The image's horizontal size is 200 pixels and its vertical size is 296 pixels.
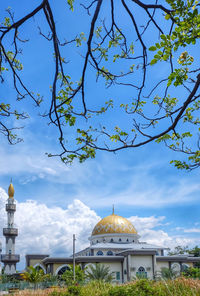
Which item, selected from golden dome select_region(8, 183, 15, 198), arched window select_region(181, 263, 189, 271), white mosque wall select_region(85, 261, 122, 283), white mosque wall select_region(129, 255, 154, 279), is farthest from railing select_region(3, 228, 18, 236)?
arched window select_region(181, 263, 189, 271)

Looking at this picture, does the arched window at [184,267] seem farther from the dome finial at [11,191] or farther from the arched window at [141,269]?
the dome finial at [11,191]

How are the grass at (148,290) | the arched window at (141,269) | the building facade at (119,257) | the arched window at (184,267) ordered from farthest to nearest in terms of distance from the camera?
the arched window at (184,267) → the arched window at (141,269) → the building facade at (119,257) → the grass at (148,290)

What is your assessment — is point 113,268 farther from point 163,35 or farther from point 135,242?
point 163,35

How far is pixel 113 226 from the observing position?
2021 inches

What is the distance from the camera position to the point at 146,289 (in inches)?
471

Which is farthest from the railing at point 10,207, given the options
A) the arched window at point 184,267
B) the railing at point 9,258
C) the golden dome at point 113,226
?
the arched window at point 184,267

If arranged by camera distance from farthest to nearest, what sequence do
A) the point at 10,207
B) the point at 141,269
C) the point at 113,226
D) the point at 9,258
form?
the point at 113,226, the point at 10,207, the point at 9,258, the point at 141,269

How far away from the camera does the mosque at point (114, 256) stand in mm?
39594

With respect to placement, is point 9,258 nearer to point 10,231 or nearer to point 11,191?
point 10,231

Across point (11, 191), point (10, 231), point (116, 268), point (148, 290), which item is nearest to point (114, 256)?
point (116, 268)

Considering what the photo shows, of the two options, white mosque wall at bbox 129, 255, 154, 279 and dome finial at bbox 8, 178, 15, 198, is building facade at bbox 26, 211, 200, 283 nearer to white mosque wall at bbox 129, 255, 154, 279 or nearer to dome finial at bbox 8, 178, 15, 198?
white mosque wall at bbox 129, 255, 154, 279

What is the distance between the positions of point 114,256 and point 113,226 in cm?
1081

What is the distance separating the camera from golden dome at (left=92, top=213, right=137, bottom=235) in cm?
5112

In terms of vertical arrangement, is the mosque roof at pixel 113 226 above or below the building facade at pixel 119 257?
above
